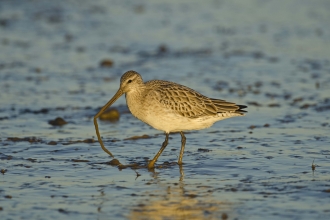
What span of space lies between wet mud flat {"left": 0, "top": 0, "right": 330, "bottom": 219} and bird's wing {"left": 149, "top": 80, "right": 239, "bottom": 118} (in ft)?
2.13

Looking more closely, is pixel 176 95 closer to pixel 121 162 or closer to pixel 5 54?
pixel 121 162

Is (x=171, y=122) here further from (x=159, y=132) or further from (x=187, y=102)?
(x=159, y=132)

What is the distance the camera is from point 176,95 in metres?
9.69

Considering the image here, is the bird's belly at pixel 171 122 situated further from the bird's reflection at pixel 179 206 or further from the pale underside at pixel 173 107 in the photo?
the bird's reflection at pixel 179 206

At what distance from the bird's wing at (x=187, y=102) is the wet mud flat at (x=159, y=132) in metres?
0.65

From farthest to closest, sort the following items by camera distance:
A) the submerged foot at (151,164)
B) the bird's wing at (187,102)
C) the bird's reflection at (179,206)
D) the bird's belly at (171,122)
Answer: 1. the bird's wing at (187,102)
2. the bird's belly at (171,122)
3. the submerged foot at (151,164)
4. the bird's reflection at (179,206)

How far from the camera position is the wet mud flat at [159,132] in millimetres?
7699

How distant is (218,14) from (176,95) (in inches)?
475

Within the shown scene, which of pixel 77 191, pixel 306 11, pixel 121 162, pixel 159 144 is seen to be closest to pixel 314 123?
pixel 159 144

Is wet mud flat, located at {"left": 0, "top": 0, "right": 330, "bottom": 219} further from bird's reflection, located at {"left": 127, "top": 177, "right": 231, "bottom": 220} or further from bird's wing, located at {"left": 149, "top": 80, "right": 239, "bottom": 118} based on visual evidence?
bird's wing, located at {"left": 149, "top": 80, "right": 239, "bottom": 118}

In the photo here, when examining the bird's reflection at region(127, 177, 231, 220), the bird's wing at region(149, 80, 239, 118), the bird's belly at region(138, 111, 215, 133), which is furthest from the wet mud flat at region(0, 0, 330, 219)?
the bird's wing at region(149, 80, 239, 118)

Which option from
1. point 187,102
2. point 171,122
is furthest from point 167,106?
point 187,102

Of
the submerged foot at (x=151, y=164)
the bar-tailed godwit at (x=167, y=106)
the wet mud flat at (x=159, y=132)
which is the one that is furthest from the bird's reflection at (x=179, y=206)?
the bar-tailed godwit at (x=167, y=106)

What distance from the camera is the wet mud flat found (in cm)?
770
